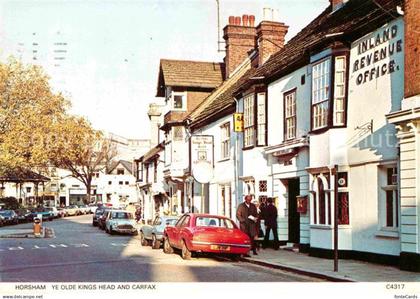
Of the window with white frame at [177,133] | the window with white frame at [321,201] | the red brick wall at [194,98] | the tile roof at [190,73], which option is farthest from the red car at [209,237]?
the tile roof at [190,73]

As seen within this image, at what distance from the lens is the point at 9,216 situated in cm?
4894

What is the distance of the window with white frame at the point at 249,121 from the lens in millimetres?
22767

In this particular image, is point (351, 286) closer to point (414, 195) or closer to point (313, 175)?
point (414, 195)

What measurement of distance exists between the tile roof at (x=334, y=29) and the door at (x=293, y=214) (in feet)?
12.0

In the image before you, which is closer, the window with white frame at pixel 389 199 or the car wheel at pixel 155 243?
the window with white frame at pixel 389 199

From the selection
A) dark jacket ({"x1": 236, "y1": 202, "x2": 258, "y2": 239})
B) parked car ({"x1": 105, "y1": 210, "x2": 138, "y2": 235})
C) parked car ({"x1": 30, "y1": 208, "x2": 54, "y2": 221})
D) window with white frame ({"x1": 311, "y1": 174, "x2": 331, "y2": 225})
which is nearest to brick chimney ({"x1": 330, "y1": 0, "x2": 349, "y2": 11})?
window with white frame ({"x1": 311, "y1": 174, "x2": 331, "y2": 225})

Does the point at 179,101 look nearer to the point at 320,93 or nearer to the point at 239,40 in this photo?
the point at 239,40

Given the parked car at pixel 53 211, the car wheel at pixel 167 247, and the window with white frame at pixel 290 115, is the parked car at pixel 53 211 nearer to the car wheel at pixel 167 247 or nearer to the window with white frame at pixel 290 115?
→ the car wheel at pixel 167 247

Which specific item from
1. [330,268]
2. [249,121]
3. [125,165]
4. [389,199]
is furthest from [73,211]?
[330,268]

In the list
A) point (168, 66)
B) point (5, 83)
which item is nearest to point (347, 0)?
point (168, 66)

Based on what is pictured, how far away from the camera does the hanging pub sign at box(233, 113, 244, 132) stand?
78.2 feet

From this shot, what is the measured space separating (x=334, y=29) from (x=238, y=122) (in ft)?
23.7

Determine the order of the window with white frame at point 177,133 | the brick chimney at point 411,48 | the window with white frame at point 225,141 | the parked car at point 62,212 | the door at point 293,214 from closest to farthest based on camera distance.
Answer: the brick chimney at point 411,48, the door at point 293,214, the window with white frame at point 225,141, the window with white frame at point 177,133, the parked car at point 62,212

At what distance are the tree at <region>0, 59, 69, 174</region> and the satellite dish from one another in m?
16.6
